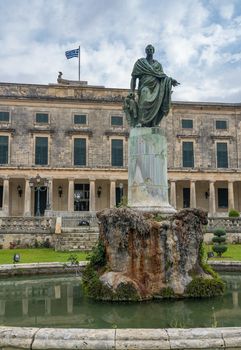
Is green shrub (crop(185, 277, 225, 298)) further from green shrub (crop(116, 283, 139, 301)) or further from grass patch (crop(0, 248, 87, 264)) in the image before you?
grass patch (crop(0, 248, 87, 264))

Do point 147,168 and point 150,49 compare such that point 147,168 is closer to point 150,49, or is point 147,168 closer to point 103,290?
point 150,49

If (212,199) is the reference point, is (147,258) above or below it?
below

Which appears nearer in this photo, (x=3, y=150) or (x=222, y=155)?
(x=3, y=150)

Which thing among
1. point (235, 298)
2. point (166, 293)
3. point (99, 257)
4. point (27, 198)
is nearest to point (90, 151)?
point (27, 198)

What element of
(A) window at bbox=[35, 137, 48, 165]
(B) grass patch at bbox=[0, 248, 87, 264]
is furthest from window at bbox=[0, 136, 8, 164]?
(B) grass patch at bbox=[0, 248, 87, 264]

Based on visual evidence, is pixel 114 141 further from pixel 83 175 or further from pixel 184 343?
pixel 184 343

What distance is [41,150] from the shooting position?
43688 mm

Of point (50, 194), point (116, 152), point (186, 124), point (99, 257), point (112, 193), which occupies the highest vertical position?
point (186, 124)

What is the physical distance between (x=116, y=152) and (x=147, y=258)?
36255mm

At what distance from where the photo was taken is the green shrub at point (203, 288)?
8.97m

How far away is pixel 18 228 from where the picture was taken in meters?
26.3

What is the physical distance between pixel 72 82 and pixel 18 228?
2624 centimetres

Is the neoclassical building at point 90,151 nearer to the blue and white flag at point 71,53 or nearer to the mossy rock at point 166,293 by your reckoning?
the blue and white flag at point 71,53

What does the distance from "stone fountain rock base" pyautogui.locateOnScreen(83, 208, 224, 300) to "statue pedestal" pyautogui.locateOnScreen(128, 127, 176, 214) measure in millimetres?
1639
